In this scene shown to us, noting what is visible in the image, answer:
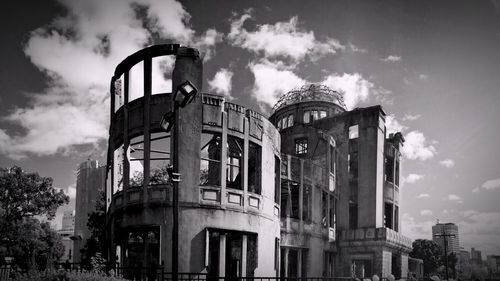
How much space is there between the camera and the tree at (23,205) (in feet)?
116

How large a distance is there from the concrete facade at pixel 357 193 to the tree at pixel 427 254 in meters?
51.5

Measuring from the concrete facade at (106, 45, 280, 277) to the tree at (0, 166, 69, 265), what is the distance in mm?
19142

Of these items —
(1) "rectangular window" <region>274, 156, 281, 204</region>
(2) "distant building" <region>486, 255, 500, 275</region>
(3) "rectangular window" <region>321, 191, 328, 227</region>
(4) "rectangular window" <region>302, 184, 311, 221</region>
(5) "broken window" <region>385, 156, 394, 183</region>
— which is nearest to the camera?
(1) "rectangular window" <region>274, 156, 281, 204</region>

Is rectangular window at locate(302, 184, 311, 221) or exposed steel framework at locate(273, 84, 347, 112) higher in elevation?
exposed steel framework at locate(273, 84, 347, 112)

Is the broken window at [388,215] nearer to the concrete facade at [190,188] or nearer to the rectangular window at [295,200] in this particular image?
the rectangular window at [295,200]

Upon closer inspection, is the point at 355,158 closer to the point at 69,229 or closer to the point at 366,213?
the point at 366,213

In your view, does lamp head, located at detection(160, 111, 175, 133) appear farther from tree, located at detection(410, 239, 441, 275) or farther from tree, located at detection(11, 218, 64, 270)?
tree, located at detection(410, 239, 441, 275)

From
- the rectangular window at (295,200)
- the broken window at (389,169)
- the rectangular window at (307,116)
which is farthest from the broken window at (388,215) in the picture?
the rectangular window at (307,116)

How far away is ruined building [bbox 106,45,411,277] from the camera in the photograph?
17812 millimetres

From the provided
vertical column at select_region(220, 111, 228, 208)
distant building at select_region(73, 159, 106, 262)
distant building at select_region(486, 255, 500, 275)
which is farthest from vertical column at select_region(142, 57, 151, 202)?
distant building at select_region(73, 159, 106, 262)

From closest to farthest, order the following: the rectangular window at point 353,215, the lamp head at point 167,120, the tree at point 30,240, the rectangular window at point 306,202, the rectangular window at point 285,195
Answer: the lamp head at point 167,120 → the rectangular window at point 285,195 → the rectangular window at point 306,202 → the rectangular window at point 353,215 → the tree at point 30,240

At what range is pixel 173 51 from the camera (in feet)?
61.4

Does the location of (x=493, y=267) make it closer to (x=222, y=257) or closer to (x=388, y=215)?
(x=388, y=215)

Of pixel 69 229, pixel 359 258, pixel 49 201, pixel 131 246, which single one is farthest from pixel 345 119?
pixel 69 229
